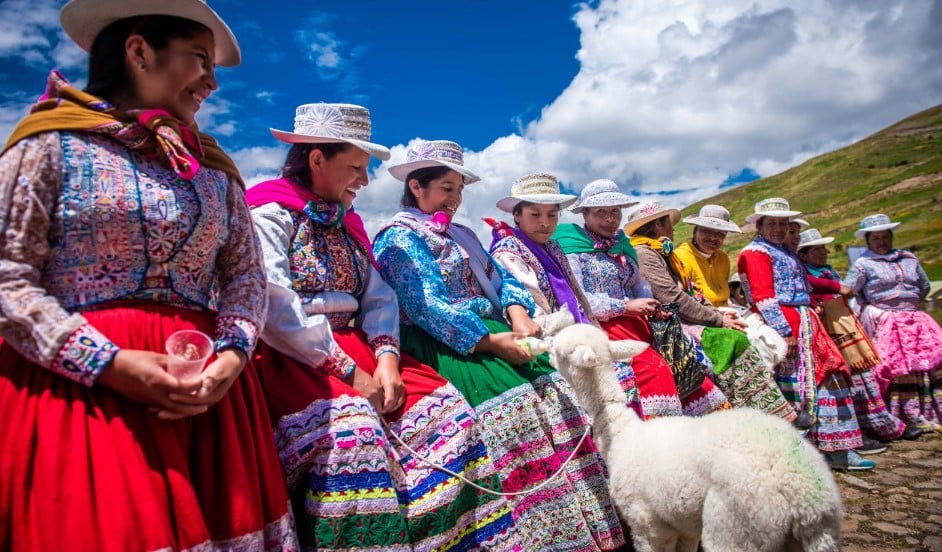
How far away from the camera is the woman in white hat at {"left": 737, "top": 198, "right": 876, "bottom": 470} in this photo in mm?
6586

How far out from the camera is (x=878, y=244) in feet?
29.6

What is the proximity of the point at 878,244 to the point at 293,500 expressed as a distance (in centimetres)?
997

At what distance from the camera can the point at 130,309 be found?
1763mm

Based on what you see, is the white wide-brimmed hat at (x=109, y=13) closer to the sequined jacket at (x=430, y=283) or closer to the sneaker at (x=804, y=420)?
the sequined jacket at (x=430, y=283)

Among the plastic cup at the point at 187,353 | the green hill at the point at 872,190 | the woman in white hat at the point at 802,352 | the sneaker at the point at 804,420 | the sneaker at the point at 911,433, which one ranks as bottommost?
the sneaker at the point at 911,433

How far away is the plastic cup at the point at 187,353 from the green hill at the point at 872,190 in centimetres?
2579

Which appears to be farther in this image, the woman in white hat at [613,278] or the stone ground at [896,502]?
the woman in white hat at [613,278]

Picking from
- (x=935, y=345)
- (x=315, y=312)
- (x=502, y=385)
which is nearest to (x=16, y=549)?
(x=315, y=312)

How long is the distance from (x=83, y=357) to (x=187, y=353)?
0.29m

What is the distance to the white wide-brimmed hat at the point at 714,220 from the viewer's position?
6.66m

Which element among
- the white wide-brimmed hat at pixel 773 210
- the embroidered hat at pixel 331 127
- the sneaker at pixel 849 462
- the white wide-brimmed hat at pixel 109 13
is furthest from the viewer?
the white wide-brimmed hat at pixel 773 210

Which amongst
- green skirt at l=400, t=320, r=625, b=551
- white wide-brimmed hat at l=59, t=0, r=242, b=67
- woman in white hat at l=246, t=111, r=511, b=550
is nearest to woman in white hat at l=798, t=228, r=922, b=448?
green skirt at l=400, t=320, r=625, b=551

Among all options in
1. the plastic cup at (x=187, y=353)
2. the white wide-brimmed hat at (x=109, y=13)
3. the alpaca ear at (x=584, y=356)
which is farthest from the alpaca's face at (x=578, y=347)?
the white wide-brimmed hat at (x=109, y=13)

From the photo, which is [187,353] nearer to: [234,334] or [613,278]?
[234,334]
